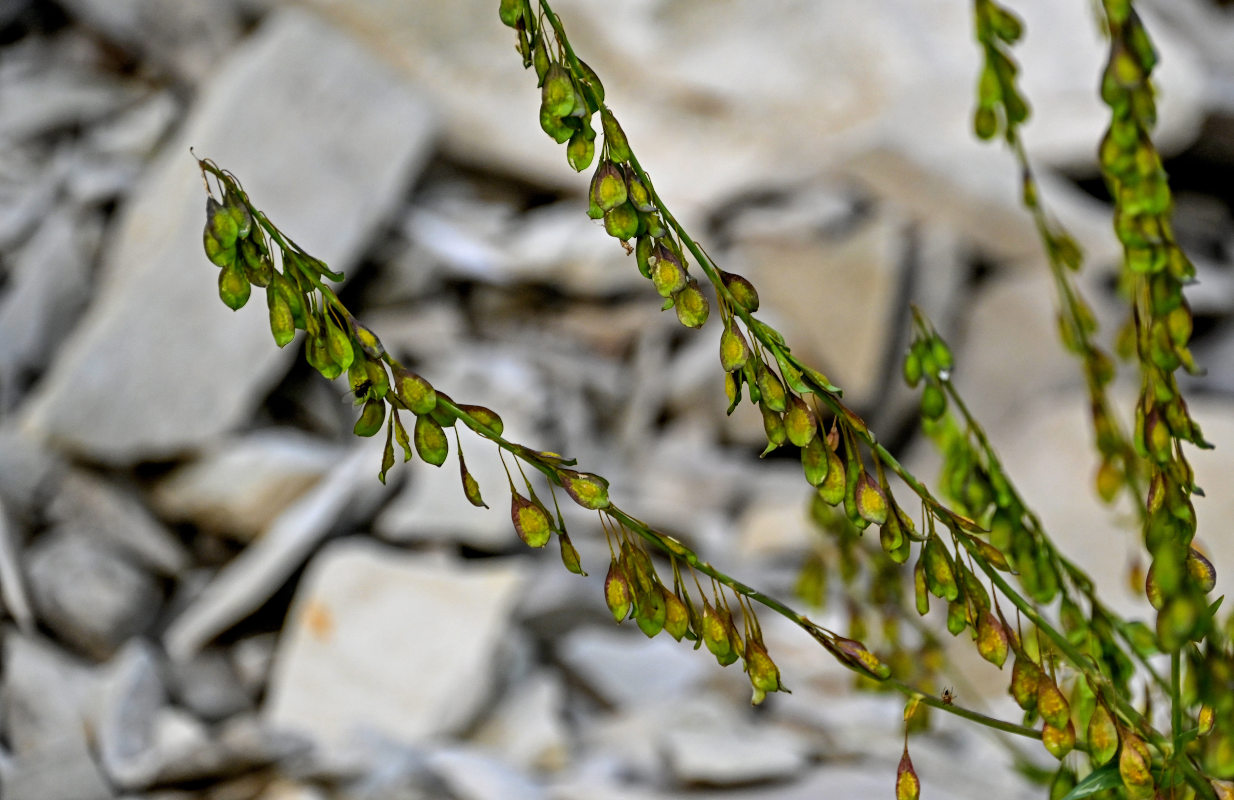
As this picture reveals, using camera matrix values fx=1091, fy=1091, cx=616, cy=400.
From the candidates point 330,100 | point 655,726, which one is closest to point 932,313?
point 330,100

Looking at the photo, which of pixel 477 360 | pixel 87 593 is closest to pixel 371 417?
pixel 87 593

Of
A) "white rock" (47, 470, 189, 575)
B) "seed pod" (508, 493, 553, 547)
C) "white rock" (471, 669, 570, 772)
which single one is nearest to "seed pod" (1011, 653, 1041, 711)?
"seed pod" (508, 493, 553, 547)

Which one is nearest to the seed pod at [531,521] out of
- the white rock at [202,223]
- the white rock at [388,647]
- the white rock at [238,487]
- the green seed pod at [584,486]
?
the green seed pod at [584,486]

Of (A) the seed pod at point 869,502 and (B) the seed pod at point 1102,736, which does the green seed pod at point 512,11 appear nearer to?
(A) the seed pod at point 869,502

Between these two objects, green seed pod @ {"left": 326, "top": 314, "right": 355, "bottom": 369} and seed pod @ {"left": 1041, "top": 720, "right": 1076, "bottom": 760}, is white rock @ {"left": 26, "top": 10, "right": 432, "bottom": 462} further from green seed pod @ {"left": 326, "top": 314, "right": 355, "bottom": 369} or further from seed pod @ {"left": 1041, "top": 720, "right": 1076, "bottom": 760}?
seed pod @ {"left": 1041, "top": 720, "right": 1076, "bottom": 760}

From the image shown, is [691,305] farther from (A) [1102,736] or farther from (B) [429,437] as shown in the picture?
(A) [1102,736]
